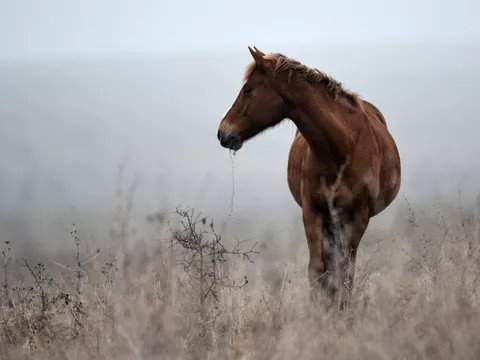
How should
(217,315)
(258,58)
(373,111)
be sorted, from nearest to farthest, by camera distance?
1. (217,315)
2. (258,58)
3. (373,111)

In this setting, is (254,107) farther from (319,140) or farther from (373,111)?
(373,111)

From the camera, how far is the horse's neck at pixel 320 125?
6383 mm

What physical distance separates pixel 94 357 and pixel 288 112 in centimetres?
283

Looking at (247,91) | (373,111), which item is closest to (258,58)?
(247,91)

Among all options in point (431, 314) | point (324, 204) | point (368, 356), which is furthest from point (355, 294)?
point (368, 356)

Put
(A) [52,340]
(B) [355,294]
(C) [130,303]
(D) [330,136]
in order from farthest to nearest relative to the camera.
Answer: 1. (D) [330,136]
2. (B) [355,294]
3. (A) [52,340]
4. (C) [130,303]

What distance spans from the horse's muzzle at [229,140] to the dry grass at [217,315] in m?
0.92

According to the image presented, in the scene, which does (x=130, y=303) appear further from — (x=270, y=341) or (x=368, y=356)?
(x=368, y=356)

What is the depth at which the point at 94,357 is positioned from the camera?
14.6 ft

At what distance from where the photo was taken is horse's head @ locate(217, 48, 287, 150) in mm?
6367

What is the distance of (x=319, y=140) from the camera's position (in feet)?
21.0

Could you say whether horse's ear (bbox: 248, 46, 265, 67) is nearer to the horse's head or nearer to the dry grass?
the horse's head

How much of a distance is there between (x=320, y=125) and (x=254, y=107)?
1.85ft

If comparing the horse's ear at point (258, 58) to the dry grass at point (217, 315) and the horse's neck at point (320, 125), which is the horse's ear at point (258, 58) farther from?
the dry grass at point (217, 315)
